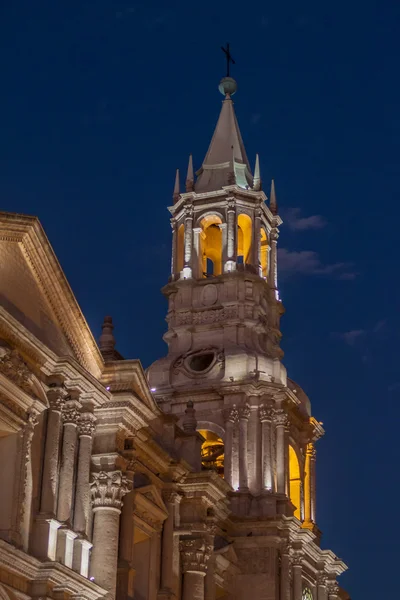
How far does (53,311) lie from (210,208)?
19.5 m

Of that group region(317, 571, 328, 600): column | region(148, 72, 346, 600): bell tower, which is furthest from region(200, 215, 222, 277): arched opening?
region(317, 571, 328, 600): column

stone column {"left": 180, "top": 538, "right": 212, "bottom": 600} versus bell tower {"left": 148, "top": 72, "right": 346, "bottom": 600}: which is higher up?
bell tower {"left": 148, "top": 72, "right": 346, "bottom": 600}

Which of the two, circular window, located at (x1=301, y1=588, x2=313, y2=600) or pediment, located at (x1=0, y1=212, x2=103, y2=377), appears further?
circular window, located at (x1=301, y1=588, x2=313, y2=600)

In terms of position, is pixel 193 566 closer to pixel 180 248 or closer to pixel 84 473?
pixel 84 473

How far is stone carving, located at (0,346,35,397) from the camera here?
3272 centimetres

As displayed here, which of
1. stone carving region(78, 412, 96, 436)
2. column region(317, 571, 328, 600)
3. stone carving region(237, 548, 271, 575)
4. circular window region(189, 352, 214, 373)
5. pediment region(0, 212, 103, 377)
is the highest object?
circular window region(189, 352, 214, 373)

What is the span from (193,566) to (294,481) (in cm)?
1304

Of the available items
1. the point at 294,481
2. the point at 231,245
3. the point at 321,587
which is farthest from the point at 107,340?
the point at 321,587

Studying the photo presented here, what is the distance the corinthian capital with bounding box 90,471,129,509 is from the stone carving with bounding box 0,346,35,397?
3.74 m

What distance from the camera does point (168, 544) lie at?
41.0 meters

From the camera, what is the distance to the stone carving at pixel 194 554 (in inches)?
1665

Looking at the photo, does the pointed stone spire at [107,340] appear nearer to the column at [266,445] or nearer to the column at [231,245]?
the column at [266,445]

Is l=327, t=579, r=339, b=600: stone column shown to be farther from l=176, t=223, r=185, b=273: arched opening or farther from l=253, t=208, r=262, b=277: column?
l=176, t=223, r=185, b=273: arched opening

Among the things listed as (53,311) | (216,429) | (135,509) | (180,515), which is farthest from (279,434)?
(53,311)
